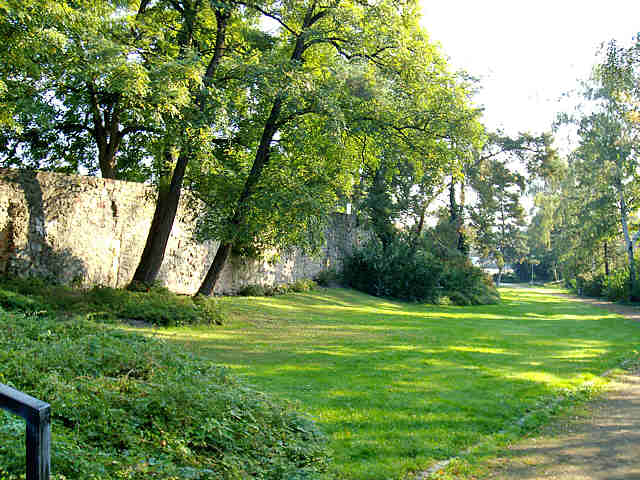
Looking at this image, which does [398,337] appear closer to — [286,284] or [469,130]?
[469,130]

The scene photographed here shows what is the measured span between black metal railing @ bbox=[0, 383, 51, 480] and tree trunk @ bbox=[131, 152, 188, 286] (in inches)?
478

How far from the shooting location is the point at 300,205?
13.1 m

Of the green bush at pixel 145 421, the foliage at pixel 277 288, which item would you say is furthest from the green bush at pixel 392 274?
the green bush at pixel 145 421

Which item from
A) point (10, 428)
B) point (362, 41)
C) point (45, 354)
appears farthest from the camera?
point (362, 41)

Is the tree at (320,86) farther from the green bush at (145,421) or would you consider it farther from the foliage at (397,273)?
the foliage at (397,273)

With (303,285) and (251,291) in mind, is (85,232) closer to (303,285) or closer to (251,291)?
(251,291)

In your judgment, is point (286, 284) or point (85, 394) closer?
point (85, 394)

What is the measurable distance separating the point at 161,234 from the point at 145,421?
34.2ft

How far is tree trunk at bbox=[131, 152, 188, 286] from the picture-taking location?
46.1 ft

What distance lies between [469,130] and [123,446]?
1345 centimetres

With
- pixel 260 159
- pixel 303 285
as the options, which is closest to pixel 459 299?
pixel 303 285

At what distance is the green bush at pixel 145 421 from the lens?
3.51 m

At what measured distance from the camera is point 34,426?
200 centimetres

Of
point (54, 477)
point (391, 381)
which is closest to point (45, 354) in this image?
point (54, 477)
